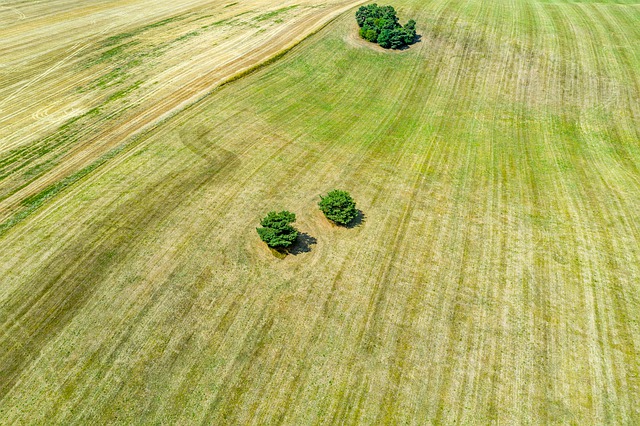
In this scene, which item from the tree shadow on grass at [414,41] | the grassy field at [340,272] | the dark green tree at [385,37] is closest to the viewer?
the grassy field at [340,272]

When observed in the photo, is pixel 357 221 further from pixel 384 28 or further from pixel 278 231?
pixel 384 28

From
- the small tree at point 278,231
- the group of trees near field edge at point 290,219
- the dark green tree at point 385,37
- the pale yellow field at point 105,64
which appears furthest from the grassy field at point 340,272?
the dark green tree at point 385,37

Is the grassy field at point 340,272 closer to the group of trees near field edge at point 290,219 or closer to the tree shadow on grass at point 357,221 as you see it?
the tree shadow on grass at point 357,221

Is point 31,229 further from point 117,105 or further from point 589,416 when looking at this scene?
point 589,416

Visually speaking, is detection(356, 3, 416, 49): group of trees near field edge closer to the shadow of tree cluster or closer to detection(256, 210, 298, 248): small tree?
the shadow of tree cluster

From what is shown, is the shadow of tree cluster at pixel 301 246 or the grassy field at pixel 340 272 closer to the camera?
the grassy field at pixel 340 272

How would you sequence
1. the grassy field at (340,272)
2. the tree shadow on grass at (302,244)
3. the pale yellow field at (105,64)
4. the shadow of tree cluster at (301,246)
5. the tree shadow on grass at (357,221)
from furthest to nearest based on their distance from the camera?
1. the pale yellow field at (105,64)
2. the tree shadow on grass at (357,221)
3. the tree shadow on grass at (302,244)
4. the shadow of tree cluster at (301,246)
5. the grassy field at (340,272)

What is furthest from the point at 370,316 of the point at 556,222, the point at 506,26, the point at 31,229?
the point at 506,26

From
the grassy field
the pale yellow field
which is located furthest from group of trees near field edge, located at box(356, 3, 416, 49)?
the grassy field
